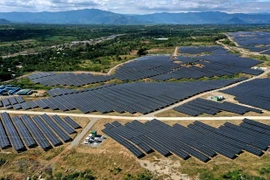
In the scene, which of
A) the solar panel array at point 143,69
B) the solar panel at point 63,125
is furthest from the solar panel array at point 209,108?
the solar panel array at point 143,69

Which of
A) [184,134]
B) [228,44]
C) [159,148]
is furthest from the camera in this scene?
[228,44]

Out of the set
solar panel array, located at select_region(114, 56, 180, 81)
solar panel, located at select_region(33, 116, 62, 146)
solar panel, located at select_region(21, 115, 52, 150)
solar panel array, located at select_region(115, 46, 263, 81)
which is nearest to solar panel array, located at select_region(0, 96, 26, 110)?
solar panel, located at select_region(21, 115, 52, 150)

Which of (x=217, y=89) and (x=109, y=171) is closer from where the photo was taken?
(x=109, y=171)

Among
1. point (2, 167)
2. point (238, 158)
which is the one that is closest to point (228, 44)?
point (238, 158)

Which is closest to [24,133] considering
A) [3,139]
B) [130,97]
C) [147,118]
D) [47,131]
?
[3,139]

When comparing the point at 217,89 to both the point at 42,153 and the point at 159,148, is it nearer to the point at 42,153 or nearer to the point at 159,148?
the point at 159,148

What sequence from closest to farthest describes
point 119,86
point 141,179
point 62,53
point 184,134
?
point 141,179
point 184,134
point 119,86
point 62,53

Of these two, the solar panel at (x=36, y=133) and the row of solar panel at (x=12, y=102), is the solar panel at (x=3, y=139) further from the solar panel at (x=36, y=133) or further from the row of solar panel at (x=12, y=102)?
the row of solar panel at (x=12, y=102)
